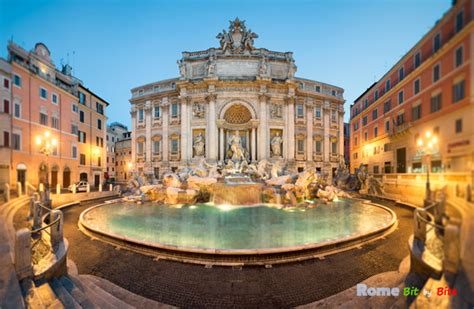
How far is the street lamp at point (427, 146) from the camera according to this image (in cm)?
186

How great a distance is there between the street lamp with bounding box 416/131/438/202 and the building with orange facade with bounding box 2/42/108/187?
6562mm

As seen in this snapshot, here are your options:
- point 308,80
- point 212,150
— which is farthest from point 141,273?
point 308,80

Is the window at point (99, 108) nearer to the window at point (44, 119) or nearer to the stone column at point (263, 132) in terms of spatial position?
the window at point (44, 119)

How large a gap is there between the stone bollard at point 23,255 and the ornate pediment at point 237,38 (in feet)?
83.6

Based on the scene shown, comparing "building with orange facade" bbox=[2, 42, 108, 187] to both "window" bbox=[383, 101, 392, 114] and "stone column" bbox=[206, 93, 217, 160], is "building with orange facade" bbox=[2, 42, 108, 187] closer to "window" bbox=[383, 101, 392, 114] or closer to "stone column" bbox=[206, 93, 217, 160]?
"window" bbox=[383, 101, 392, 114]

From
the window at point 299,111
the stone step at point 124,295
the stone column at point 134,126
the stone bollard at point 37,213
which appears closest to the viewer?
the stone step at point 124,295

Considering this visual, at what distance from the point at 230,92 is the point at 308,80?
41.2ft

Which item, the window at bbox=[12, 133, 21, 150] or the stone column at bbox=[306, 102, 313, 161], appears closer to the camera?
the window at bbox=[12, 133, 21, 150]

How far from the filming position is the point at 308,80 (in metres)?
27.2

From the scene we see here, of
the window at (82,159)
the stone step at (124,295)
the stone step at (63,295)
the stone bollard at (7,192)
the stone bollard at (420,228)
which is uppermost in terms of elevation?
the window at (82,159)

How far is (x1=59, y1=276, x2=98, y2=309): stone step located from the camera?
2924 millimetres

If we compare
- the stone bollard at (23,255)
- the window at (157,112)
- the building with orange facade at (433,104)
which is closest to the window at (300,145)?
the window at (157,112)

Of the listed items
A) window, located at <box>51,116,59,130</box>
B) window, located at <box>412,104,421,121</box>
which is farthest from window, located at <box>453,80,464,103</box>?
window, located at <box>51,116,59,130</box>

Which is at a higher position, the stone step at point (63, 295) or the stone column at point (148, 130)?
the stone column at point (148, 130)
